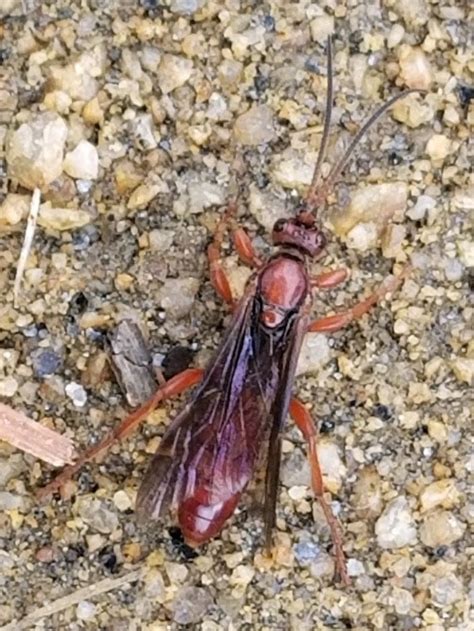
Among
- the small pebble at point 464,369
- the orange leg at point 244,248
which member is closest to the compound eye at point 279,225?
the orange leg at point 244,248

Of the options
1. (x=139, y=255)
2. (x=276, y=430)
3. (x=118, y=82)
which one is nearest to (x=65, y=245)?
(x=139, y=255)

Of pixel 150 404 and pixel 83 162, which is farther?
pixel 83 162

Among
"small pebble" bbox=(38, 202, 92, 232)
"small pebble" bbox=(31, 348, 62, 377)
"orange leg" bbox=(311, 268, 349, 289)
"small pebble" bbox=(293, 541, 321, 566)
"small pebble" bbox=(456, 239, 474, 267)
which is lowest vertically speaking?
"small pebble" bbox=(293, 541, 321, 566)

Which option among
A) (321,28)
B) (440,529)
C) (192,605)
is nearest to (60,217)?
(321,28)

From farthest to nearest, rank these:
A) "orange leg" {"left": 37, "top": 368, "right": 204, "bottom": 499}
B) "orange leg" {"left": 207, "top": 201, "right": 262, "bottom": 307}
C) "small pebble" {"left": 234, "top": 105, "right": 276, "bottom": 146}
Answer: "small pebble" {"left": 234, "top": 105, "right": 276, "bottom": 146} → "orange leg" {"left": 207, "top": 201, "right": 262, "bottom": 307} → "orange leg" {"left": 37, "top": 368, "right": 204, "bottom": 499}

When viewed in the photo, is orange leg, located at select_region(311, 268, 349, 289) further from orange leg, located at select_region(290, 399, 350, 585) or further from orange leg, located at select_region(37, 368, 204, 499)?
orange leg, located at select_region(37, 368, 204, 499)

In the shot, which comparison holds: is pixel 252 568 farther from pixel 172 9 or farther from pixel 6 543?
pixel 172 9

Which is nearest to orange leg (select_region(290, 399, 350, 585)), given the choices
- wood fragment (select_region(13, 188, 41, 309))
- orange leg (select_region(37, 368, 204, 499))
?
orange leg (select_region(37, 368, 204, 499))

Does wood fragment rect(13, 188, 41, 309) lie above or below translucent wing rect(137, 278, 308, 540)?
above

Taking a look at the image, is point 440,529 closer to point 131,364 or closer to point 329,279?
point 329,279
